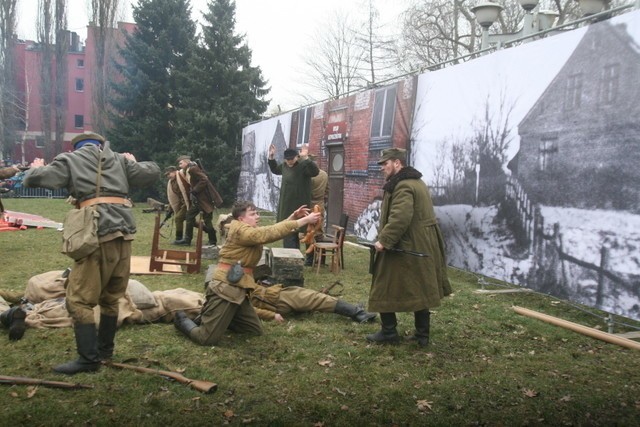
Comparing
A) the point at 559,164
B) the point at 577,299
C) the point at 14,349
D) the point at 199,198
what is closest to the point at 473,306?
the point at 577,299

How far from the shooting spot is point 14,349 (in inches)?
189

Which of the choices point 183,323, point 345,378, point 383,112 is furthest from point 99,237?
point 383,112

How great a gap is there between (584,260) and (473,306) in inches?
55.6

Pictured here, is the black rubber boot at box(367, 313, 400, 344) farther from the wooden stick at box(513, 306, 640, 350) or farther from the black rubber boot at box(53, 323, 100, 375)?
the black rubber boot at box(53, 323, 100, 375)

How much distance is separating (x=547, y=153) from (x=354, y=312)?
3.33m

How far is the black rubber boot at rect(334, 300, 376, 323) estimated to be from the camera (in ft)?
19.9

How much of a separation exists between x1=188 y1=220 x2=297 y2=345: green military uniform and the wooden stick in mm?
3280

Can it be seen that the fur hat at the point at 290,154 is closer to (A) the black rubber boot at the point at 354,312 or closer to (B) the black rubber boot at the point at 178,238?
(B) the black rubber boot at the point at 178,238

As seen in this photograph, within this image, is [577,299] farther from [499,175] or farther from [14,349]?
[14,349]

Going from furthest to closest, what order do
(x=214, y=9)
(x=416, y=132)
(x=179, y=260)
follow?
(x=214, y=9)
(x=416, y=132)
(x=179, y=260)

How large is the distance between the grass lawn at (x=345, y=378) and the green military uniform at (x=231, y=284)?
190 millimetres

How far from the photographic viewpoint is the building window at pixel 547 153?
7.04m

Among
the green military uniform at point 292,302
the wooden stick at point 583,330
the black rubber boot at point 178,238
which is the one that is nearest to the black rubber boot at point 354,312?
the green military uniform at point 292,302

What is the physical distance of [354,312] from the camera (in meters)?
6.12
